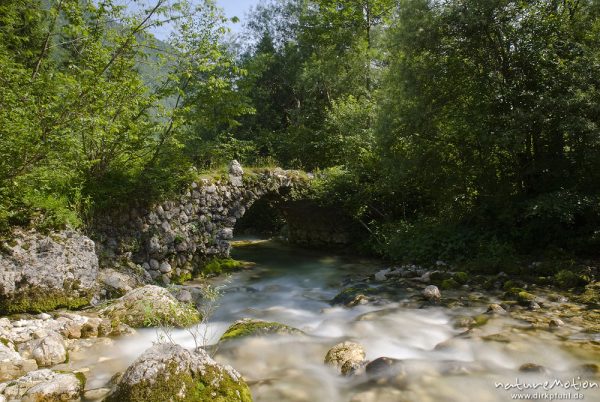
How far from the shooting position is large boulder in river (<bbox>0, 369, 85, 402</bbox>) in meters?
3.90

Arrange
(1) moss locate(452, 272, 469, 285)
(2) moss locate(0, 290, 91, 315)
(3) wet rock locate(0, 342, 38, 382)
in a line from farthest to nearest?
(1) moss locate(452, 272, 469, 285) < (2) moss locate(0, 290, 91, 315) < (3) wet rock locate(0, 342, 38, 382)

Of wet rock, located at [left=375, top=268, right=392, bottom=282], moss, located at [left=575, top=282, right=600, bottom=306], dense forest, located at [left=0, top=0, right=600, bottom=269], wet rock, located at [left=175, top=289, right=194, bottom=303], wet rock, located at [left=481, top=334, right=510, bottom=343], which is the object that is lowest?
wet rock, located at [left=375, top=268, right=392, bottom=282]

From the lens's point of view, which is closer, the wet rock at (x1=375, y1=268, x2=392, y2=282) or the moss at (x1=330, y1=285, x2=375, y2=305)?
the moss at (x1=330, y1=285, x2=375, y2=305)

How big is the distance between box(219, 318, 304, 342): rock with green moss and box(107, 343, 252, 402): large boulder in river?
5.59 feet

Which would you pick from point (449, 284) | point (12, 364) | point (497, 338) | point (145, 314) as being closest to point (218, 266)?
point (145, 314)

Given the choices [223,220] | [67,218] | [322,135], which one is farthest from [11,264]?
[322,135]

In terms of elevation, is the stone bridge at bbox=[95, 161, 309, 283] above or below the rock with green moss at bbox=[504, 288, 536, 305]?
above

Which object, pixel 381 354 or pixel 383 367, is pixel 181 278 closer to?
pixel 381 354

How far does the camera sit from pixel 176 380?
12.0ft

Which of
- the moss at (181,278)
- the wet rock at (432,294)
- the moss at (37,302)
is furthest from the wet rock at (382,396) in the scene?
the moss at (181,278)

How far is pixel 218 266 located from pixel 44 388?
7.01 meters

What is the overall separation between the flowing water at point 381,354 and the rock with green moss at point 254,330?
12 cm

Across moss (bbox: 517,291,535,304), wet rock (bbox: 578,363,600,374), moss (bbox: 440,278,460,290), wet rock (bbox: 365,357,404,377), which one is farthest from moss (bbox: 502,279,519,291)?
wet rock (bbox: 365,357,404,377)

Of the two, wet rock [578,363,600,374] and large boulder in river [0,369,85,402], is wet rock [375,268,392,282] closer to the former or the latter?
wet rock [578,363,600,374]
